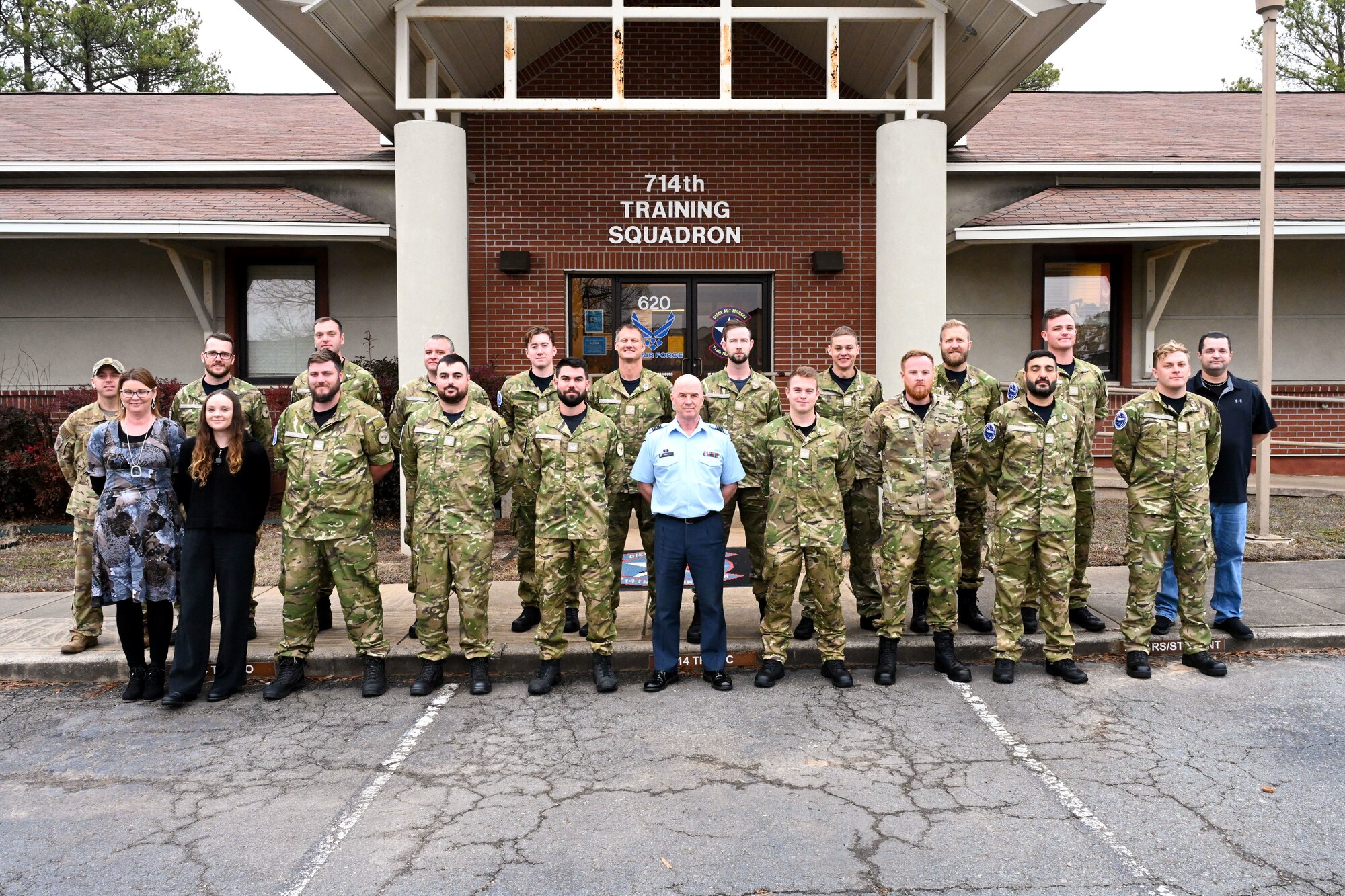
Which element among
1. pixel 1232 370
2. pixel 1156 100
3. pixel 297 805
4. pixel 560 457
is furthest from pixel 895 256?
pixel 1156 100

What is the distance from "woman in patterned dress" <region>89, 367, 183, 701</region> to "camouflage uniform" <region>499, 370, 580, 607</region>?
6.91 feet

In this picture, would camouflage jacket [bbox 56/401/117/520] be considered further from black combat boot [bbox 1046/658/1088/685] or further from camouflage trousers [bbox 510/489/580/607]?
black combat boot [bbox 1046/658/1088/685]

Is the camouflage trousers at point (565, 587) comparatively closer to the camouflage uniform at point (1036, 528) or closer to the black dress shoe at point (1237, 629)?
the camouflage uniform at point (1036, 528)

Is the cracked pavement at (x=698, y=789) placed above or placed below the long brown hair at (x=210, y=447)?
below

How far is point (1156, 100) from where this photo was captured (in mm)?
16734

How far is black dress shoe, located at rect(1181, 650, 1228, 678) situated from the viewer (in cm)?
596

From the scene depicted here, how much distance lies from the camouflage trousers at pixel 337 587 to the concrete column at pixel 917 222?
18.4 ft

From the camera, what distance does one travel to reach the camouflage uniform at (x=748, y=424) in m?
6.59

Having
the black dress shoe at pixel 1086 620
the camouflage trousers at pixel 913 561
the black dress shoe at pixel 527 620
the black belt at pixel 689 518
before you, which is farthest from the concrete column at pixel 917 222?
the black dress shoe at pixel 527 620

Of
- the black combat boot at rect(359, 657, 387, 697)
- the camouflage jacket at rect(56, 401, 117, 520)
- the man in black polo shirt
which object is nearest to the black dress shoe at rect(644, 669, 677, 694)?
the black combat boot at rect(359, 657, 387, 697)

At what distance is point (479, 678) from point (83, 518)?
9.46 ft

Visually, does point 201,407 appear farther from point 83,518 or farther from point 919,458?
point 919,458

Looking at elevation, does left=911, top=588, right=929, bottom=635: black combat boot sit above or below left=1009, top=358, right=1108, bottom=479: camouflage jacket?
below

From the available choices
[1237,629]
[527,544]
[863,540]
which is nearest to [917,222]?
[863,540]
